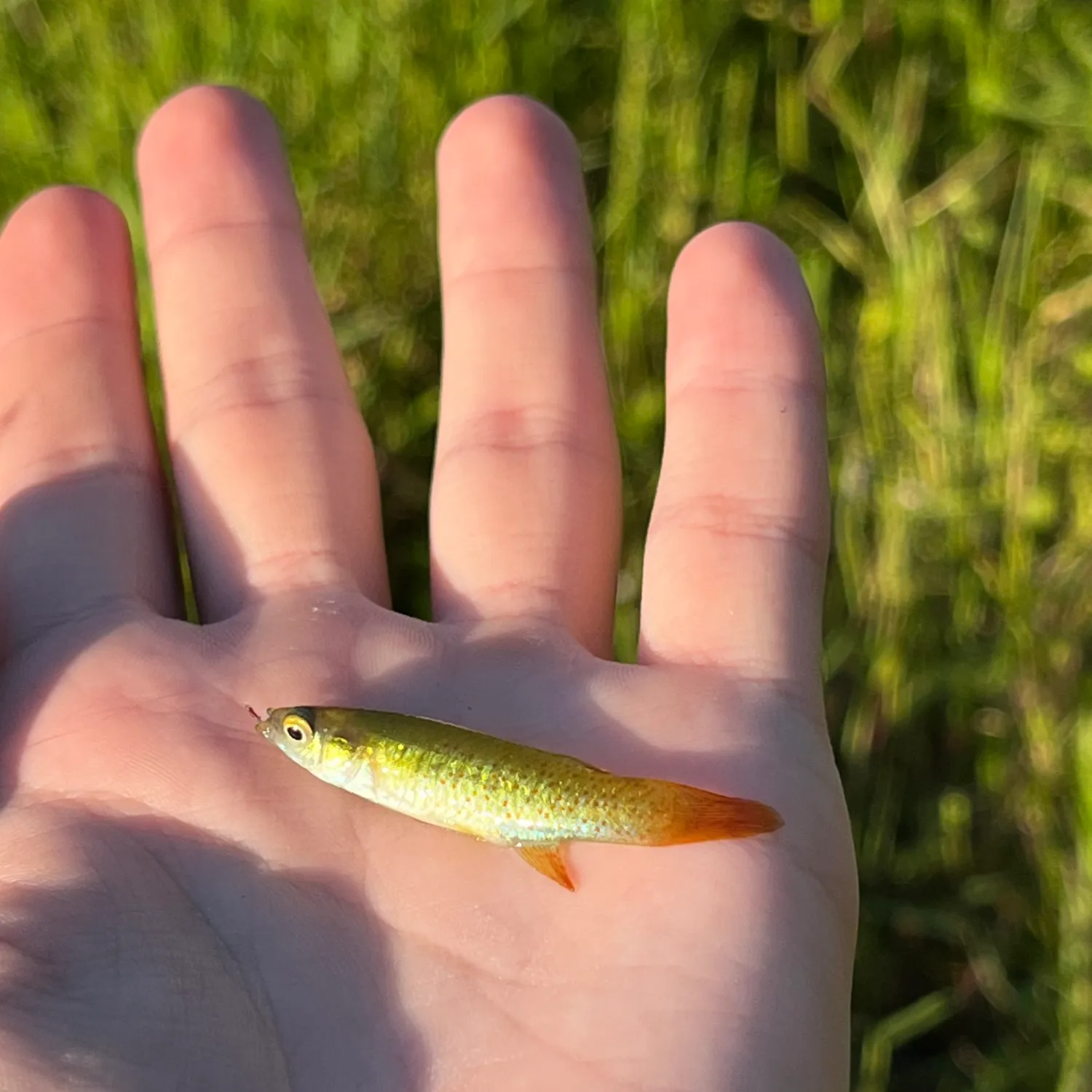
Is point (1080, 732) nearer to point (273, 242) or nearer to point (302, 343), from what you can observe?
point (302, 343)

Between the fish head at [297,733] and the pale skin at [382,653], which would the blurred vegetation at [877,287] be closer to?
the pale skin at [382,653]

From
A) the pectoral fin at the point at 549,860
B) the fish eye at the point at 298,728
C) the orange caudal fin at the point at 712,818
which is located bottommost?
the pectoral fin at the point at 549,860

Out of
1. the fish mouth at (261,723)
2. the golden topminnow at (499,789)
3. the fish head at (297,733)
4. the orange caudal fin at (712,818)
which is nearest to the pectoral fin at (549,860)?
→ the golden topminnow at (499,789)

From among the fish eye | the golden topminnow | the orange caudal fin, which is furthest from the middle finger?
the orange caudal fin

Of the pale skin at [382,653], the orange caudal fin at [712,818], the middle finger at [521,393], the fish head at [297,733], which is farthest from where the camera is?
the middle finger at [521,393]

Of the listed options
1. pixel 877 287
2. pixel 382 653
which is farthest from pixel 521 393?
pixel 877 287

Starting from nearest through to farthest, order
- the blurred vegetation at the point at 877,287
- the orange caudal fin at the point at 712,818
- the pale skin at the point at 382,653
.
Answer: the pale skin at the point at 382,653 → the orange caudal fin at the point at 712,818 → the blurred vegetation at the point at 877,287

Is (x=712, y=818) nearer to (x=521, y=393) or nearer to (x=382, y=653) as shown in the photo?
(x=382, y=653)
